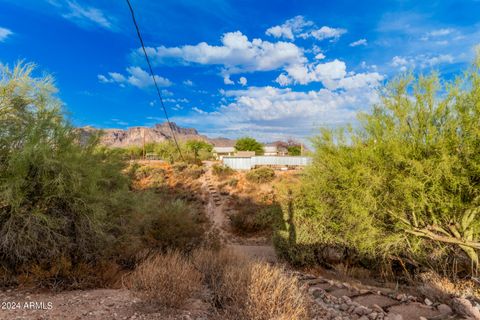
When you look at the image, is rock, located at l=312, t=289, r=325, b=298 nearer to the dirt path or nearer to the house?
the dirt path

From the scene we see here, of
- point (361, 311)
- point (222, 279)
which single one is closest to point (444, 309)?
point (361, 311)

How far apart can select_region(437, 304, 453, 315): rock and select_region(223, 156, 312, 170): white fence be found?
1054 inches

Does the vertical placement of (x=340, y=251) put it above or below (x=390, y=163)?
below

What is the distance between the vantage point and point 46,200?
5996 mm

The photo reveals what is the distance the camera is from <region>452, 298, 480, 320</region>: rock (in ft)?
16.1

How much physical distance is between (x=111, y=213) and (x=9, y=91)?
3734mm

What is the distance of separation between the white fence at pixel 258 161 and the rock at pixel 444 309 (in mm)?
26760

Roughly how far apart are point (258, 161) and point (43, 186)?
28492 millimetres

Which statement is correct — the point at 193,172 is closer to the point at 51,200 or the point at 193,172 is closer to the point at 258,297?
the point at 51,200

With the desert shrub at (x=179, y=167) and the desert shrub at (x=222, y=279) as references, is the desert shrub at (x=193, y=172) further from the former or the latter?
the desert shrub at (x=222, y=279)

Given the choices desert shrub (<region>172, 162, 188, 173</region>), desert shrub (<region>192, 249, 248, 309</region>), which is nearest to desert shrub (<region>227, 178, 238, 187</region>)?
desert shrub (<region>172, 162, 188, 173</region>)

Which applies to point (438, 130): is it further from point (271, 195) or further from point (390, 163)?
point (271, 195)

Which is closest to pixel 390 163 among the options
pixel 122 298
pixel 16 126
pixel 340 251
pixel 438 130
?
pixel 438 130

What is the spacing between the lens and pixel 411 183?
23.3 ft
